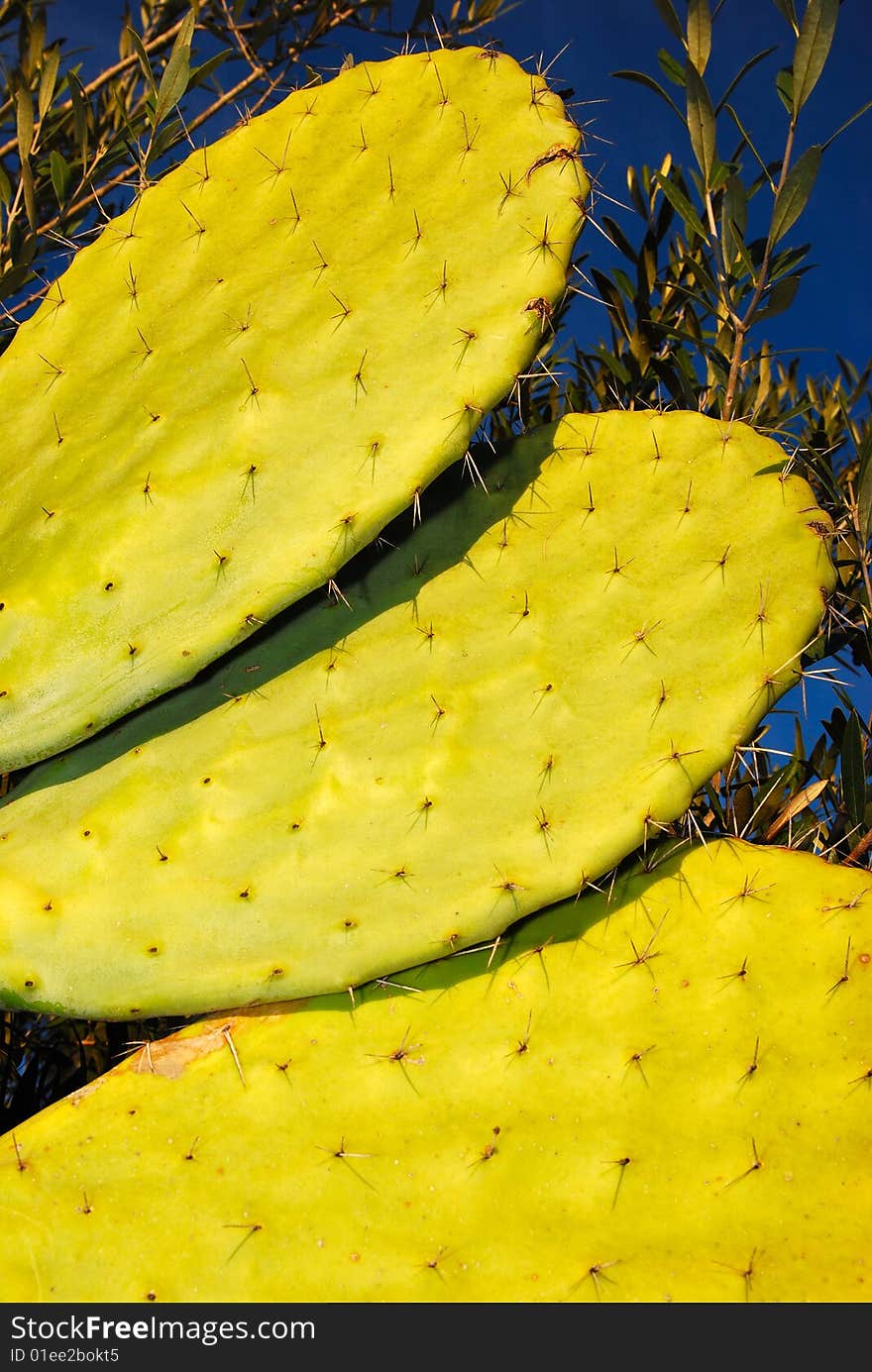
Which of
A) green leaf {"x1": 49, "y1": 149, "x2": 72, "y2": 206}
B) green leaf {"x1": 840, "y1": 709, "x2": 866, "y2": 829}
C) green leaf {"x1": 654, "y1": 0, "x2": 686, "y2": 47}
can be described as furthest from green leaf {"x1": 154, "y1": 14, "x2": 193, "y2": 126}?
green leaf {"x1": 840, "y1": 709, "x2": 866, "y2": 829}

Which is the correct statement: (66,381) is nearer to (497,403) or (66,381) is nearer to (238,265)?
(238,265)

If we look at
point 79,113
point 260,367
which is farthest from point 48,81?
point 260,367

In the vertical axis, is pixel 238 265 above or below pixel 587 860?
above

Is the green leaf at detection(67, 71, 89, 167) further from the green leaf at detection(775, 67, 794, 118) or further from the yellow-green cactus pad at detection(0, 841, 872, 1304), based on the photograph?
the yellow-green cactus pad at detection(0, 841, 872, 1304)

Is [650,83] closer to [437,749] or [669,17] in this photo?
[669,17]

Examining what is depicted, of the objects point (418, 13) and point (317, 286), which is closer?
point (317, 286)

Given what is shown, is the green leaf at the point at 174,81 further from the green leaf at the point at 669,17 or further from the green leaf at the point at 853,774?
the green leaf at the point at 853,774
